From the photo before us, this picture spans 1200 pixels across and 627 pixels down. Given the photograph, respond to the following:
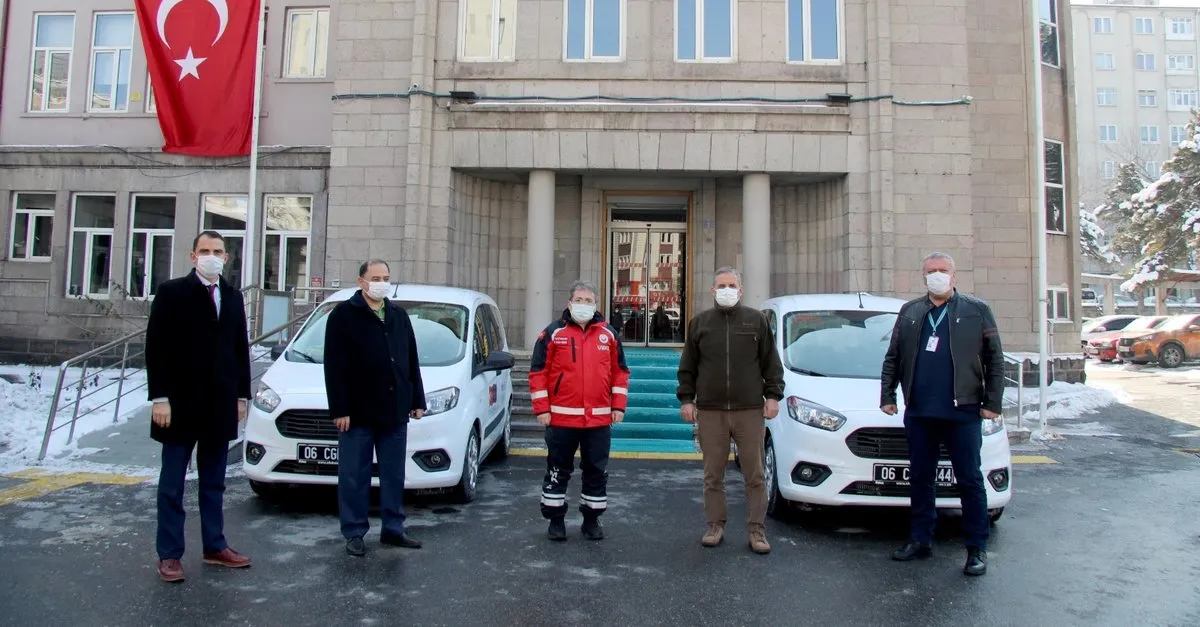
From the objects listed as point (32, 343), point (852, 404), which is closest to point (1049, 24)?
point (852, 404)

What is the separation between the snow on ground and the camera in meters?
8.21

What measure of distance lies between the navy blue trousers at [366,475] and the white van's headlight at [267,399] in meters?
1.24

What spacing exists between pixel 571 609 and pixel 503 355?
2950 mm

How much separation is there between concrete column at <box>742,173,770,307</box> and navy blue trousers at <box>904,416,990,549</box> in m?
8.13

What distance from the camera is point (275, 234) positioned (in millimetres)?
15133

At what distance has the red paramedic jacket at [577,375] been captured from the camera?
17.5 feet

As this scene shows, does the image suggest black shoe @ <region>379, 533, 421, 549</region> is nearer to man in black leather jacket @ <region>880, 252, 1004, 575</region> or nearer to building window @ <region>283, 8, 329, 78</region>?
man in black leather jacket @ <region>880, 252, 1004, 575</region>

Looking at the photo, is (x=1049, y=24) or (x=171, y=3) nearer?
(x=171, y=3)

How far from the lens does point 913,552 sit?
510cm

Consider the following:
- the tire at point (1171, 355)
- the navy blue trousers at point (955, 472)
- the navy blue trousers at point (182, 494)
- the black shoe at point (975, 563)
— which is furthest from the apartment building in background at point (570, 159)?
the tire at point (1171, 355)

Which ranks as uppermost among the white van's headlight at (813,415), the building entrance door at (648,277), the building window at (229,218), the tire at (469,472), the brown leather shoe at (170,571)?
the building window at (229,218)

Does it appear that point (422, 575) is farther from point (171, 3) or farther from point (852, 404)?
point (171, 3)

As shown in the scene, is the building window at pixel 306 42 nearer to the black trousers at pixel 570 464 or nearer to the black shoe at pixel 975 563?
the black trousers at pixel 570 464

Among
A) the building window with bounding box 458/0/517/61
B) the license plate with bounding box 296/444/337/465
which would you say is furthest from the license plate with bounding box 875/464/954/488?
the building window with bounding box 458/0/517/61
